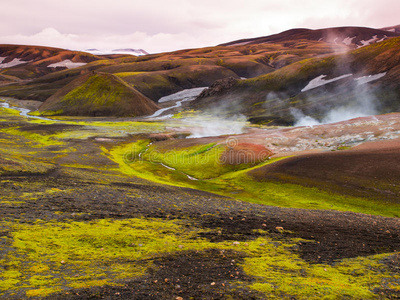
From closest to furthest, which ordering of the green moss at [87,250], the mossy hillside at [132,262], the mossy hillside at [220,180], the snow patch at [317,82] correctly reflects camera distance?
the mossy hillside at [132,262] < the green moss at [87,250] < the mossy hillside at [220,180] < the snow patch at [317,82]

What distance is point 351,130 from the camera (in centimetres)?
7606

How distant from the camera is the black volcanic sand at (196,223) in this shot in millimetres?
14242

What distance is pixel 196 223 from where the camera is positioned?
26094 mm

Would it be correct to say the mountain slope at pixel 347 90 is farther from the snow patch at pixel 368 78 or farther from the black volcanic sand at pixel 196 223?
the black volcanic sand at pixel 196 223

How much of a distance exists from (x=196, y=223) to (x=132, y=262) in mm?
9766

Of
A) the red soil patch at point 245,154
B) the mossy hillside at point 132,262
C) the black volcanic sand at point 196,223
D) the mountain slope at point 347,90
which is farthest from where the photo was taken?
the mountain slope at point 347,90

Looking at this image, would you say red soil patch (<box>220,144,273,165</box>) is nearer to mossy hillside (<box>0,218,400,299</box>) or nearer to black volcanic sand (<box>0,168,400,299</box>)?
black volcanic sand (<box>0,168,400,299</box>)

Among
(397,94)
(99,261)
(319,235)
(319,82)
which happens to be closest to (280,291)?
(99,261)

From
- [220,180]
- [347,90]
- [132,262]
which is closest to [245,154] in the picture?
[220,180]

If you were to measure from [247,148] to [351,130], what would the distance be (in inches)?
1133

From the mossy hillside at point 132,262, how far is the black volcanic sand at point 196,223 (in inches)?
35.4

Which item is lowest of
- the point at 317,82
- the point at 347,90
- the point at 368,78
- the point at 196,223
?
the point at 196,223

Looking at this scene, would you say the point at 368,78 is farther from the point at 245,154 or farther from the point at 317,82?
the point at 245,154

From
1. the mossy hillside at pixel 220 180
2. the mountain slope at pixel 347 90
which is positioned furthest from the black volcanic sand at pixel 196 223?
the mountain slope at pixel 347 90
